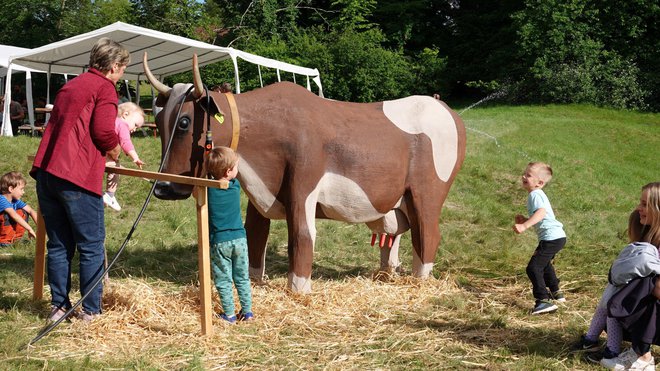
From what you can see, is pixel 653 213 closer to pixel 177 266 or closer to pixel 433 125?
pixel 433 125

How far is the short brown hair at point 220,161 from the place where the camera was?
450cm

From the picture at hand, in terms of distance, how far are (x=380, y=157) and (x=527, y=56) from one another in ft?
66.0

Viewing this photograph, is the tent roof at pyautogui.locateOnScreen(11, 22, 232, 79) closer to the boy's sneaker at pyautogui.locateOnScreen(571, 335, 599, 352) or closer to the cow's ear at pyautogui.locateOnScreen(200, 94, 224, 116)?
the cow's ear at pyautogui.locateOnScreen(200, 94, 224, 116)

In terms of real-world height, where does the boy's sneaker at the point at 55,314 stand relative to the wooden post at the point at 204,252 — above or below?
below

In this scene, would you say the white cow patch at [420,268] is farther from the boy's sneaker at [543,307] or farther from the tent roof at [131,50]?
the tent roof at [131,50]

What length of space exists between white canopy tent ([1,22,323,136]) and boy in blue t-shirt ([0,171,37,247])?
19.0 feet

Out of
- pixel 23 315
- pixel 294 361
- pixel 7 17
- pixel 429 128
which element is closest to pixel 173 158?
pixel 23 315

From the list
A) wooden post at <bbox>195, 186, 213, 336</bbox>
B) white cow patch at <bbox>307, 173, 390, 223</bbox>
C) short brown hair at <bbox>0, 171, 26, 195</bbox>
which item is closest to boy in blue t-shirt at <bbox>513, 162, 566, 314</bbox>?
white cow patch at <bbox>307, 173, 390, 223</bbox>

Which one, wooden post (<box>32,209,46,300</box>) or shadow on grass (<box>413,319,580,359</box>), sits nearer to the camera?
shadow on grass (<box>413,319,580,359</box>)

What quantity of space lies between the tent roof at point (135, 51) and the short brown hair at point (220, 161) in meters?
8.81

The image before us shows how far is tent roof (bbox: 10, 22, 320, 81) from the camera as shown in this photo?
41.7 feet

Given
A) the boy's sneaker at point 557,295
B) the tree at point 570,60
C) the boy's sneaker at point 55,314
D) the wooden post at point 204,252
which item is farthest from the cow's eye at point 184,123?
the tree at point 570,60

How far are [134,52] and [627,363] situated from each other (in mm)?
12797

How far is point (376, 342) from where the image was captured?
173 inches
